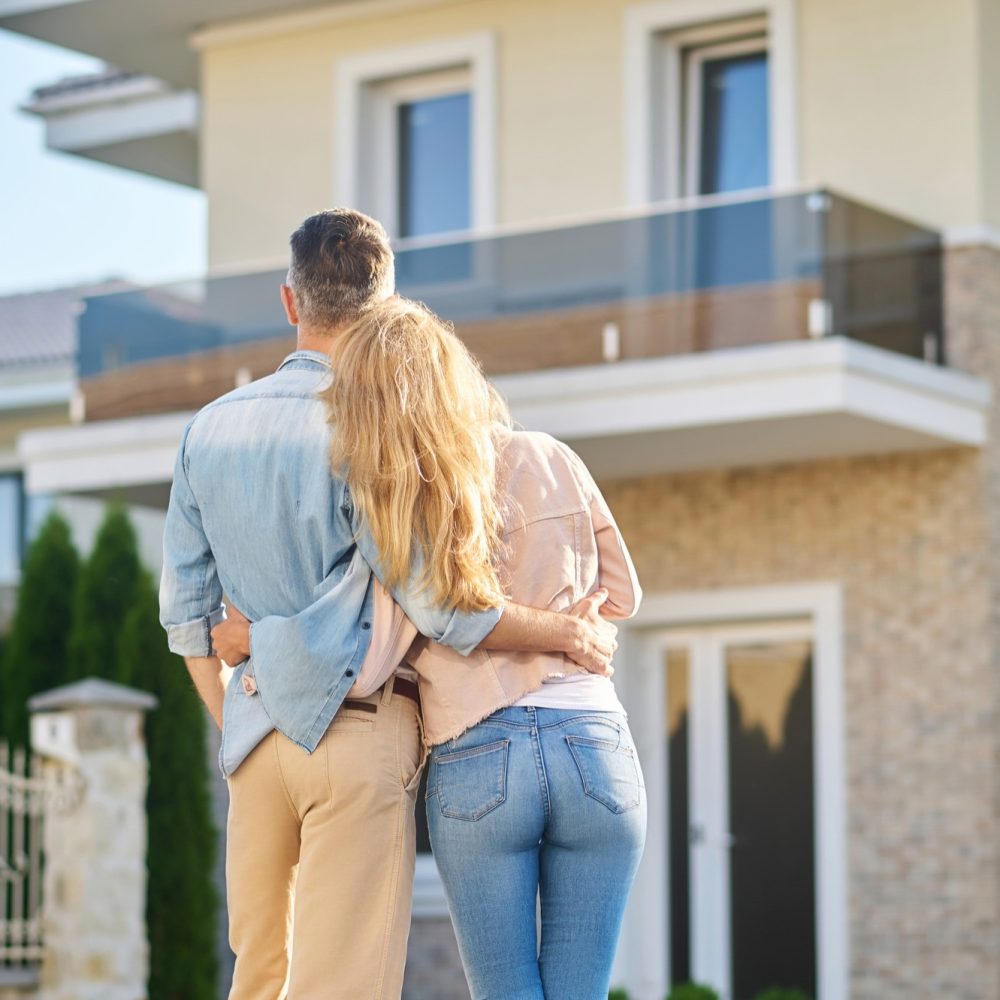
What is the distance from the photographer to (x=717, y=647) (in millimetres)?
13734

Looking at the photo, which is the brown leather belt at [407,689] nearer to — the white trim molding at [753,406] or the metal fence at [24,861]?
the white trim molding at [753,406]

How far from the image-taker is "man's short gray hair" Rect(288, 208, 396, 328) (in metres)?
3.67

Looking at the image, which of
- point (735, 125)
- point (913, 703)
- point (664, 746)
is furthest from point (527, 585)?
point (735, 125)

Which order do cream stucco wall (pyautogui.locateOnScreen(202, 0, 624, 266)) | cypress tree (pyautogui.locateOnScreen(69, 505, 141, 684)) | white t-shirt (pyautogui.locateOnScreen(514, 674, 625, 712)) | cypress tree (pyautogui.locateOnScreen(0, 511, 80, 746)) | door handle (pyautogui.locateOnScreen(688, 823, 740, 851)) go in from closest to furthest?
white t-shirt (pyautogui.locateOnScreen(514, 674, 625, 712)), door handle (pyautogui.locateOnScreen(688, 823, 740, 851)), cream stucco wall (pyautogui.locateOnScreen(202, 0, 624, 266)), cypress tree (pyautogui.locateOnScreen(69, 505, 141, 684)), cypress tree (pyautogui.locateOnScreen(0, 511, 80, 746))

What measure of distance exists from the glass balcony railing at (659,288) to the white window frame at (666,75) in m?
1.57

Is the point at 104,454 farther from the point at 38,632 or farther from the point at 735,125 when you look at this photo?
the point at 735,125

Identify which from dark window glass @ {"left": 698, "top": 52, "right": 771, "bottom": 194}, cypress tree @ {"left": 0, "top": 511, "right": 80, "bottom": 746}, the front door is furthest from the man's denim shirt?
cypress tree @ {"left": 0, "top": 511, "right": 80, "bottom": 746}

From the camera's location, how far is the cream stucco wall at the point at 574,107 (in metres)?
12.9

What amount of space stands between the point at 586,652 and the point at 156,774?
11.2 meters

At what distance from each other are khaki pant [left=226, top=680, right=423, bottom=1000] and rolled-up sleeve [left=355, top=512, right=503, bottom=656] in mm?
132

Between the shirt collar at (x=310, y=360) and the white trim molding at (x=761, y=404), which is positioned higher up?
the white trim molding at (x=761, y=404)

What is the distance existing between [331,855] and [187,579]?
592 mm

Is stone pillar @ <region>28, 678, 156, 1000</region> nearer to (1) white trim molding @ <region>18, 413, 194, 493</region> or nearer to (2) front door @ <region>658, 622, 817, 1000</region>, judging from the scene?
(1) white trim molding @ <region>18, 413, 194, 493</region>

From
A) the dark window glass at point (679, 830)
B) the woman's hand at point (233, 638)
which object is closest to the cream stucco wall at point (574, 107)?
the dark window glass at point (679, 830)
